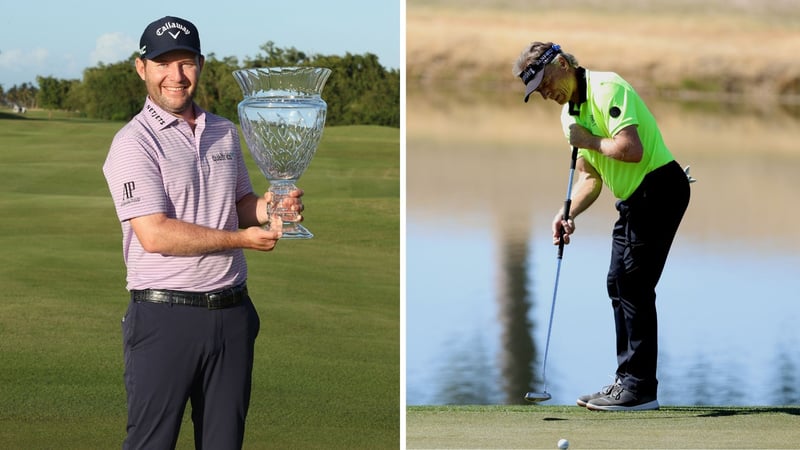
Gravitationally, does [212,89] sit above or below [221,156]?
above

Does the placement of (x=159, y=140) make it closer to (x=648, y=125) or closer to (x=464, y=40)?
(x=648, y=125)

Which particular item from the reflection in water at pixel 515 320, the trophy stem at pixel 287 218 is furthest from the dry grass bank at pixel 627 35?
the trophy stem at pixel 287 218

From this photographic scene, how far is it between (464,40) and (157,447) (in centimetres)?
1217

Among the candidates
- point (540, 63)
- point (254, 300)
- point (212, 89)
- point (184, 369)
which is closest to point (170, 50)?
point (184, 369)

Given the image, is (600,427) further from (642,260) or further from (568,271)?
(568,271)

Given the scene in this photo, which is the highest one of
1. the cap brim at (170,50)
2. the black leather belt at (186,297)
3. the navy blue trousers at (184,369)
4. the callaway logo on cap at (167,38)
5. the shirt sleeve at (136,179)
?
the callaway logo on cap at (167,38)

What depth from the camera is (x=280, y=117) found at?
2.91 m

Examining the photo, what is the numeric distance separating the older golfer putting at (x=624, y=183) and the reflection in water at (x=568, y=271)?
348 cm

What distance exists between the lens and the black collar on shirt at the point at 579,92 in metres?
3.78

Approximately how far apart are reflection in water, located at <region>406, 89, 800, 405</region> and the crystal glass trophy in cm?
466

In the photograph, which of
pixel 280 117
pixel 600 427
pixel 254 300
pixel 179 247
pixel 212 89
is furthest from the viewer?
pixel 212 89

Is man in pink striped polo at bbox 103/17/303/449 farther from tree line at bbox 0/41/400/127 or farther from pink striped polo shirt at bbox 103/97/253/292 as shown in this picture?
tree line at bbox 0/41/400/127

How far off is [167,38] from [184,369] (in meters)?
0.62

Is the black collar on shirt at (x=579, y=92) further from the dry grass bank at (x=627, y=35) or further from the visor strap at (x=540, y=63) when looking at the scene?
the dry grass bank at (x=627, y=35)
